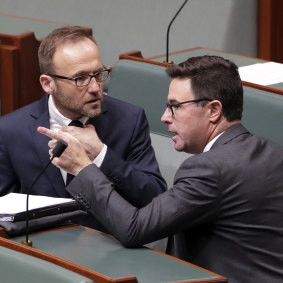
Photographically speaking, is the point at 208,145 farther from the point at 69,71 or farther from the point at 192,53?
the point at 192,53

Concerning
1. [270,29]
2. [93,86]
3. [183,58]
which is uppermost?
[93,86]

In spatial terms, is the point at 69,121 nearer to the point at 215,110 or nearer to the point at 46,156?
the point at 46,156

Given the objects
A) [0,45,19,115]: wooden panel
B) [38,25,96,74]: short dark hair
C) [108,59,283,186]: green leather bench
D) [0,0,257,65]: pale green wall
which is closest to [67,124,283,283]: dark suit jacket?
[38,25,96,74]: short dark hair

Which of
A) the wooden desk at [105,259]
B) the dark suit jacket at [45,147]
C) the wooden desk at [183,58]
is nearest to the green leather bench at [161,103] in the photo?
the wooden desk at [183,58]

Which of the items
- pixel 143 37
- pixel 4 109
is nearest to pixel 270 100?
pixel 4 109

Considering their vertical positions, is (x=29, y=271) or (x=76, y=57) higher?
(x=76, y=57)

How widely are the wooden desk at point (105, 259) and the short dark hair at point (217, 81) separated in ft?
0.95

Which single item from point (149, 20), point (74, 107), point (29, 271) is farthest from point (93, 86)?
point (149, 20)

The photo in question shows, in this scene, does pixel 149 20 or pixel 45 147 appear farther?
pixel 149 20

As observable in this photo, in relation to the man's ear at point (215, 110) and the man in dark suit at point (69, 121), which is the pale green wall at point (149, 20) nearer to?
the man in dark suit at point (69, 121)

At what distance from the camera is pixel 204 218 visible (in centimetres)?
126

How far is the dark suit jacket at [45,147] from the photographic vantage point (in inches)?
63.8

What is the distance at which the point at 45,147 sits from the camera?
162 centimetres

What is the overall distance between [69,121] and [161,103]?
48 centimetres
